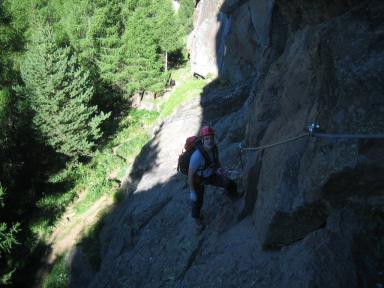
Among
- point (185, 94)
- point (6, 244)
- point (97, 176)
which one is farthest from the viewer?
point (97, 176)

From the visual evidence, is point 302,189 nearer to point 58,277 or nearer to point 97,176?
point 58,277

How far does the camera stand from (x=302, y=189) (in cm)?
570

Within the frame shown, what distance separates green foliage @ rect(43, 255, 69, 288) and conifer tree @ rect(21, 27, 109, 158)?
7.23 metres

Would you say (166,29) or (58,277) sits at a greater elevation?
(166,29)

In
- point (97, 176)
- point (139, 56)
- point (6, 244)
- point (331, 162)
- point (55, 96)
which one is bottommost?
point (97, 176)

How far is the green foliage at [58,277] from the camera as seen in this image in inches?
685

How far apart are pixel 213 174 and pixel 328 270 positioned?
3357mm

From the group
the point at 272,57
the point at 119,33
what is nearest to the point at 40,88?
the point at 119,33

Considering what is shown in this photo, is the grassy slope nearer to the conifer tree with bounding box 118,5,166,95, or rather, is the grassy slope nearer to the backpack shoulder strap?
the conifer tree with bounding box 118,5,166,95

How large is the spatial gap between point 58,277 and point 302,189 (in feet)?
49.3

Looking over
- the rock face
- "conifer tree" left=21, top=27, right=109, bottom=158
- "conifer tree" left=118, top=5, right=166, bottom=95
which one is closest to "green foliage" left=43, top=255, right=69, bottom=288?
the rock face

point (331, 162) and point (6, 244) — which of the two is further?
point (6, 244)

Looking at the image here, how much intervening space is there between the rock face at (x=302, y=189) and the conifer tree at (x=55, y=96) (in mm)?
13369

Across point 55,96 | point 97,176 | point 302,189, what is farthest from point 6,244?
point 302,189
